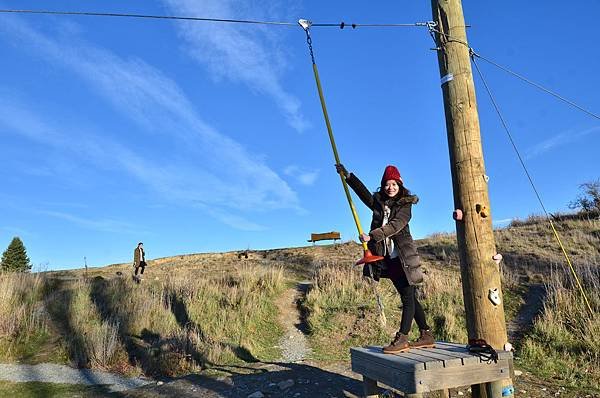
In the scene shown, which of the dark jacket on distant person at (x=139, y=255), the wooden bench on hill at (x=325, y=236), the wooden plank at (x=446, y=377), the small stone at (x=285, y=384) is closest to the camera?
the wooden plank at (x=446, y=377)

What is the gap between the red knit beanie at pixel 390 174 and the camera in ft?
15.9

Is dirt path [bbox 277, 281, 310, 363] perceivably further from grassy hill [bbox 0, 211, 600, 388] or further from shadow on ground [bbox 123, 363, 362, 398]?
shadow on ground [bbox 123, 363, 362, 398]

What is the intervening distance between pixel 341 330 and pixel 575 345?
4464mm

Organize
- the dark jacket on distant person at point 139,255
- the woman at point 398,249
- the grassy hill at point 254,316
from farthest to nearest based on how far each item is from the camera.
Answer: the dark jacket on distant person at point 139,255
the grassy hill at point 254,316
the woman at point 398,249

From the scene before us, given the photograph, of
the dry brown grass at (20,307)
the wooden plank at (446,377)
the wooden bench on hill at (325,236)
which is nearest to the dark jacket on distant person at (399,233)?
the wooden plank at (446,377)

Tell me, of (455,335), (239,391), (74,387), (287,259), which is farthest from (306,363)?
(287,259)

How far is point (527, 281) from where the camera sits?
11.6 meters

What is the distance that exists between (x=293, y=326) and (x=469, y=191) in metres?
7.57

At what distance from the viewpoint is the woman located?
455 centimetres

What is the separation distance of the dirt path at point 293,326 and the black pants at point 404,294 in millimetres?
4802

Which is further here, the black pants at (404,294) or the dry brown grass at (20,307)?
the dry brown grass at (20,307)

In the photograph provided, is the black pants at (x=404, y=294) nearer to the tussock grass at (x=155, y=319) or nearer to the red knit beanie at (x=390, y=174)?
the red knit beanie at (x=390, y=174)

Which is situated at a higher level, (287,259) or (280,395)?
(287,259)

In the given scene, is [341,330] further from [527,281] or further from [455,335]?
[527,281]
